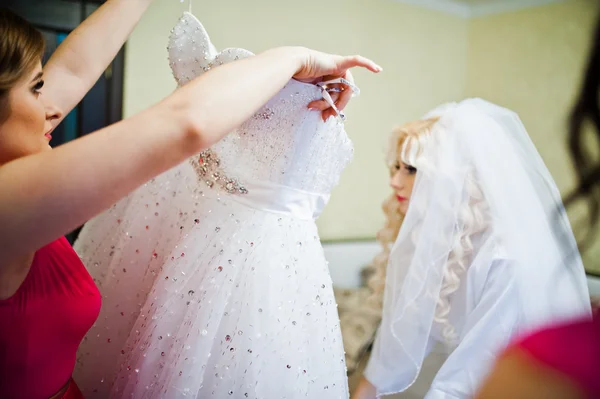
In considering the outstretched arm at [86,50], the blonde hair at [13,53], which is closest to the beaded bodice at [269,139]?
the outstretched arm at [86,50]

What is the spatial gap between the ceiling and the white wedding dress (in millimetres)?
2326

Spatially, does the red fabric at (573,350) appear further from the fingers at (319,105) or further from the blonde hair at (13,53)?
the blonde hair at (13,53)

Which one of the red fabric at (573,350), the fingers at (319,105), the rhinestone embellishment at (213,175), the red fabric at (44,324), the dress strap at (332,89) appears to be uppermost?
the dress strap at (332,89)

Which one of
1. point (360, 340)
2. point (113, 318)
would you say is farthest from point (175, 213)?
point (360, 340)

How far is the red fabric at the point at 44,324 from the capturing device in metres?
0.61

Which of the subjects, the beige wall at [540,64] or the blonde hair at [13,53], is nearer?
the blonde hair at [13,53]

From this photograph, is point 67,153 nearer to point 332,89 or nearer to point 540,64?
point 332,89

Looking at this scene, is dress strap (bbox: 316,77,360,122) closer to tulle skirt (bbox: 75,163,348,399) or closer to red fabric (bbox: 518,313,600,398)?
tulle skirt (bbox: 75,163,348,399)

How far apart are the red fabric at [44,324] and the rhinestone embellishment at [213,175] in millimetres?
282

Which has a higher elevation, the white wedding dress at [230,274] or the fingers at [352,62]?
the fingers at [352,62]

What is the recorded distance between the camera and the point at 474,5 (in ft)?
10.0

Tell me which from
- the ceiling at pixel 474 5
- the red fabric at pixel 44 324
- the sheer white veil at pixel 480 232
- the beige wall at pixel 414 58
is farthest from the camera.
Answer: the ceiling at pixel 474 5

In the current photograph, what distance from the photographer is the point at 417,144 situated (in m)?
1.48

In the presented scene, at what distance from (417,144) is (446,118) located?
0.15 metres
